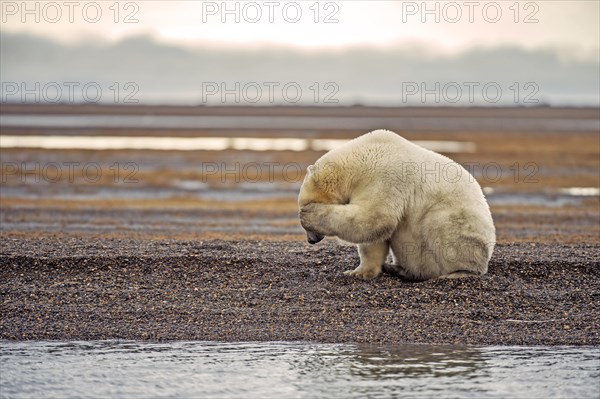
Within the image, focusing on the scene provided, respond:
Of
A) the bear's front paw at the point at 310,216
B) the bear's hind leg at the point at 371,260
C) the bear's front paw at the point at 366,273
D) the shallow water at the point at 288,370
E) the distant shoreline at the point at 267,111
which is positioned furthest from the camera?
the distant shoreline at the point at 267,111

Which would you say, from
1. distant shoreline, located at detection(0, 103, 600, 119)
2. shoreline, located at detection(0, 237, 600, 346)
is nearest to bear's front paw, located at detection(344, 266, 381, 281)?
shoreline, located at detection(0, 237, 600, 346)

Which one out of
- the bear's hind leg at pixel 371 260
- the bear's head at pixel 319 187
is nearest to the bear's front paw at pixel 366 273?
the bear's hind leg at pixel 371 260

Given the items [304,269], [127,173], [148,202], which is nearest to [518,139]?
[127,173]

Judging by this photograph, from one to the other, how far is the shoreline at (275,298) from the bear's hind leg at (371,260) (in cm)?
14

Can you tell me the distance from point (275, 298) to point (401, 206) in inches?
68.2

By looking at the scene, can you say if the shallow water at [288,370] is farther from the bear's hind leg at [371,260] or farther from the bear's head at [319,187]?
the bear's hind leg at [371,260]

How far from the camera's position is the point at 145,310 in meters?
10.1

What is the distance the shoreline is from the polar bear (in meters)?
0.42

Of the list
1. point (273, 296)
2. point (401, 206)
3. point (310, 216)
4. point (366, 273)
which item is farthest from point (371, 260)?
point (273, 296)

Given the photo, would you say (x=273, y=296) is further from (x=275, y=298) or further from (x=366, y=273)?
(x=366, y=273)

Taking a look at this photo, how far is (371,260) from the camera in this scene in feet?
36.0

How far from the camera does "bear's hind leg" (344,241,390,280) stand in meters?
10.9

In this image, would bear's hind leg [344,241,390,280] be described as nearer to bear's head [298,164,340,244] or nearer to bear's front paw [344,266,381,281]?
bear's front paw [344,266,381,281]

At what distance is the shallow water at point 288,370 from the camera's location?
7.60m
